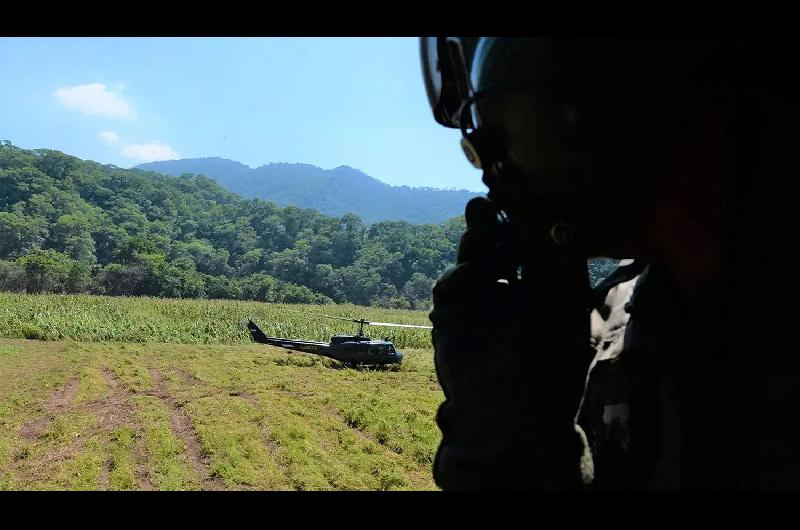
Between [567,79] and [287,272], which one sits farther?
[287,272]

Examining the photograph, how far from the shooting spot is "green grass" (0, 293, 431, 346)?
2528 cm

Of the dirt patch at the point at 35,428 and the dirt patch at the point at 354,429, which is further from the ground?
the dirt patch at the point at 354,429

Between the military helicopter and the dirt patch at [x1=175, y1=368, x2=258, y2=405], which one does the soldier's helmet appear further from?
the military helicopter

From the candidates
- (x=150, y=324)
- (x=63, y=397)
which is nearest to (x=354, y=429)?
(x=63, y=397)

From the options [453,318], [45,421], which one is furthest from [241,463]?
[453,318]

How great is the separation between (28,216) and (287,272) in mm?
28430

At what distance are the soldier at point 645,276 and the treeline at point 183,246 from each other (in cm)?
4751

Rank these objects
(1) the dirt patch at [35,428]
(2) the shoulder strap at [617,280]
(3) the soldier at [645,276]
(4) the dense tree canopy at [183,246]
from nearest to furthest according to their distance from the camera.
Result: (3) the soldier at [645,276]
(2) the shoulder strap at [617,280]
(1) the dirt patch at [35,428]
(4) the dense tree canopy at [183,246]

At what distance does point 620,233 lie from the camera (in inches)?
41.1

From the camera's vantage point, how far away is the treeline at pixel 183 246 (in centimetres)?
5103

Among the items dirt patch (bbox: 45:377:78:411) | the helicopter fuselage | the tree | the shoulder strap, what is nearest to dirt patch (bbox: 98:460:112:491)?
dirt patch (bbox: 45:377:78:411)

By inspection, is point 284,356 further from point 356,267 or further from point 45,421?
point 356,267

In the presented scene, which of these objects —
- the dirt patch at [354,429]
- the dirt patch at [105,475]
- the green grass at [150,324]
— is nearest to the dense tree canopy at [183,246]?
the green grass at [150,324]

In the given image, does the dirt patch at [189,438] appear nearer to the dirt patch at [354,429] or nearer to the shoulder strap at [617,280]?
the dirt patch at [354,429]
